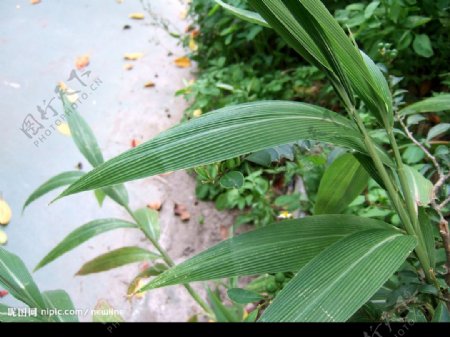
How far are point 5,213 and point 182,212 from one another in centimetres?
67

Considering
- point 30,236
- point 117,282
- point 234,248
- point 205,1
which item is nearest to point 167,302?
point 117,282

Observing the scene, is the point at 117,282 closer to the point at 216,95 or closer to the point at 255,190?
the point at 255,190

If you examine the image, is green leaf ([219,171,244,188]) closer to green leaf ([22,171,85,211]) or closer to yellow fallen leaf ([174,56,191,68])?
green leaf ([22,171,85,211])

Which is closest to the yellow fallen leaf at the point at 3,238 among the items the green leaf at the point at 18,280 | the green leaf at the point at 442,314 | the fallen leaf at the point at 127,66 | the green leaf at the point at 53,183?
the green leaf at the point at 53,183

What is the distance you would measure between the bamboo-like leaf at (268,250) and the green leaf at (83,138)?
0.57 metres

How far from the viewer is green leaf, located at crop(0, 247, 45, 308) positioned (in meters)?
0.75

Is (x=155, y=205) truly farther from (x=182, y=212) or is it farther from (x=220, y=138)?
(x=220, y=138)

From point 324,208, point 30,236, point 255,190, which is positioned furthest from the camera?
point 30,236

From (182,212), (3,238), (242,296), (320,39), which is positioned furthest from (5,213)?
(320,39)

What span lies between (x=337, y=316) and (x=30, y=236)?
1.35 metres

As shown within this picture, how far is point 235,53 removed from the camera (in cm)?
221

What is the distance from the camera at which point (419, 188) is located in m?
0.71

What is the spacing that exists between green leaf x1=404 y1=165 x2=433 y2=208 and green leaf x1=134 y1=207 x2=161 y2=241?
66 centimetres

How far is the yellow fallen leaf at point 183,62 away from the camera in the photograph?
2.48 m
